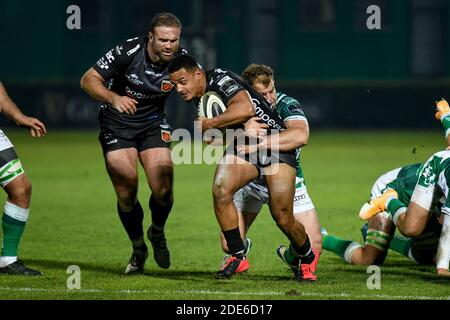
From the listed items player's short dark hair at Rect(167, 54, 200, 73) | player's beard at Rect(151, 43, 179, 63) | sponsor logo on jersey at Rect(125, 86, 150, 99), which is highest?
player's beard at Rect(151, 43, 179, 63)

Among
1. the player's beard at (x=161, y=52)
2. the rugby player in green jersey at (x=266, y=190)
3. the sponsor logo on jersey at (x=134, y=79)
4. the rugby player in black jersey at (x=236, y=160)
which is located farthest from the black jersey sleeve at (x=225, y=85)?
the sponsor logo on jersey at (x=134, y=79)

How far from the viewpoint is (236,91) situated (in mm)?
8281

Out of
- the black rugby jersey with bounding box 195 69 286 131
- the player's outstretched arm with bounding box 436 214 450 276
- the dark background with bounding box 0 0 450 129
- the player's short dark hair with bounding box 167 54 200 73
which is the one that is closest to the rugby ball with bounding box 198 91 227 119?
the black rugby jersey with bounding box 195 69 286 131

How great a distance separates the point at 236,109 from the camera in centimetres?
816

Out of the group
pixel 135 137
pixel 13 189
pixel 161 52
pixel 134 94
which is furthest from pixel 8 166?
pixel 161 52

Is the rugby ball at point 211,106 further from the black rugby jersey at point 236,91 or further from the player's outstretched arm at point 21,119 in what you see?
the player's outstretched arm at point 21,119

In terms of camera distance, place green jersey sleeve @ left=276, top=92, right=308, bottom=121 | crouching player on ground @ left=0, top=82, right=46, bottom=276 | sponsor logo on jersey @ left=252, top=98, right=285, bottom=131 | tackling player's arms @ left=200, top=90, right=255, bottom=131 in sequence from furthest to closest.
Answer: crouching player on ground @ left=0, top=82, right=46, bottom=276
green jersey sleeve @ left=276, top=92, right=308, bottom=121
sponsor logo on jersey @ left=252, top=98, right=285, bottom=131
tackling player's arms @ left=200, top=90, right=255, bottom=131

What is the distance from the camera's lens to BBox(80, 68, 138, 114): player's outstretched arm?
891cm

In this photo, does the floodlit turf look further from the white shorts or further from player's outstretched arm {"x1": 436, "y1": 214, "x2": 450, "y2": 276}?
the white shorts

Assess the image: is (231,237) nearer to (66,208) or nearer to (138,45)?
(138,45)

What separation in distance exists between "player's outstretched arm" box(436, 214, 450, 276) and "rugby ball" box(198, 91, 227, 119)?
2.16 metres

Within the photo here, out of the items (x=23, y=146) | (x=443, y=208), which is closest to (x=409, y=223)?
(x=443, y=208)

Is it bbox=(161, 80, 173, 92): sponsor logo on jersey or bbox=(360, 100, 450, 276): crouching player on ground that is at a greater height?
Answer: bbox=(161, 80, 173, 92): sponsor logo on jersey
